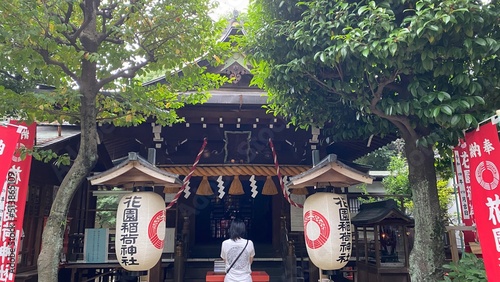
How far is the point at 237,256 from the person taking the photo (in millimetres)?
5258

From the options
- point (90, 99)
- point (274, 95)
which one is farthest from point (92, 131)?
point (274, 95)

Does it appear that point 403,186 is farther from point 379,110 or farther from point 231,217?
point 379,110

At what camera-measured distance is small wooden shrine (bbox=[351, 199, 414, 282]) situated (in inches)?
313

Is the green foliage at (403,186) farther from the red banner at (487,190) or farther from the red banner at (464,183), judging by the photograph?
the red banner at (487,190)

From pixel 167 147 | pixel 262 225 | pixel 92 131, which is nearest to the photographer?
pixel 92 131

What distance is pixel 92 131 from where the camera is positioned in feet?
17.4

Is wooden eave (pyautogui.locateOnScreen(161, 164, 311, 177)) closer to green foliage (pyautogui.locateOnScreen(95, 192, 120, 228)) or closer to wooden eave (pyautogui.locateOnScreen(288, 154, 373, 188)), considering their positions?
wooden eave (pyautogui.locateOnScreen(288, 154, 373, 188))

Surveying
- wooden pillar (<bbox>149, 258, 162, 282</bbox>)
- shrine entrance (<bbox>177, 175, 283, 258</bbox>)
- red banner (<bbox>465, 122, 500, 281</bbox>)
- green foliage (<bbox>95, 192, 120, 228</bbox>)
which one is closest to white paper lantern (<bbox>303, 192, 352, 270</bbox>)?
red banner (<bbox>465, 122, 500, 281</bbox>)

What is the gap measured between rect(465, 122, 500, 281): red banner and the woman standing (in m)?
3.27

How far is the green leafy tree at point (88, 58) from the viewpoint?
4.80m

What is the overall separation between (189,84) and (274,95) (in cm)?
165

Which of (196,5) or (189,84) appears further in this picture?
(189,84)

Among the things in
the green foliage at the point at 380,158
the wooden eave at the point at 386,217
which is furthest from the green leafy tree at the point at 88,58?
the green foliage at the point at 380,158

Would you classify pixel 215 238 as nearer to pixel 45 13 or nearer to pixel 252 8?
pixel 252 8
